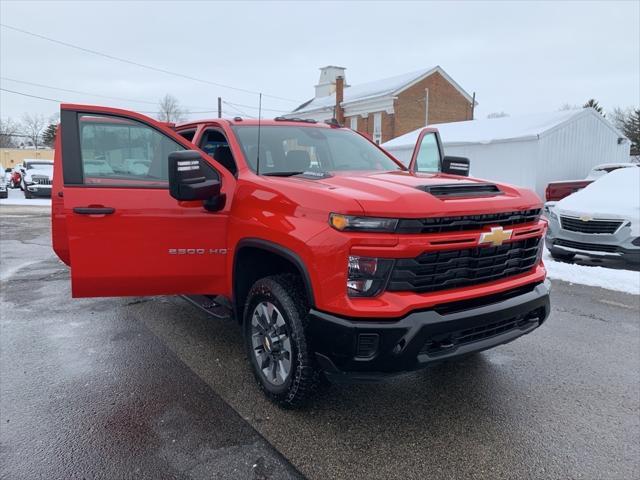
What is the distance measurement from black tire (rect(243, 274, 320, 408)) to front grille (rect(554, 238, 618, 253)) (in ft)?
19.6

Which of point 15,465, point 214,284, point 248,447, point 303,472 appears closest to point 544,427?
point 303,472

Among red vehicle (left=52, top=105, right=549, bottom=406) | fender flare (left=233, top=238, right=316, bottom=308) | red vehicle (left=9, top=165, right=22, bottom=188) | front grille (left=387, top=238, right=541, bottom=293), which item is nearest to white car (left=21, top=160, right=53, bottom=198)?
red vehicle (left=9, top=165, right=22, bottom=188)

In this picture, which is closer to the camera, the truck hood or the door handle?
the truck hood

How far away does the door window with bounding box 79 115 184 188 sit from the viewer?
3.52 metres

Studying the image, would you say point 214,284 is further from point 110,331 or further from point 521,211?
point 521,211

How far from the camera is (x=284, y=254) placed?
2.82 m

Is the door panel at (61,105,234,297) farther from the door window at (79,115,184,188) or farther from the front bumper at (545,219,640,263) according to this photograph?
the front bumper at (545,219,640,263)

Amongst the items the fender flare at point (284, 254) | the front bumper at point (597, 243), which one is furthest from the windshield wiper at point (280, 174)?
the front bumper at point (597, 243)

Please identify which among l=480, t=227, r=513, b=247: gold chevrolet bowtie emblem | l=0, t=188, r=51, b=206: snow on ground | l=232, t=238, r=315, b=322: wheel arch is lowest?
l=0, t=188, r=51, b=206: snow on ground

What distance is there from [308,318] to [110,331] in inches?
107

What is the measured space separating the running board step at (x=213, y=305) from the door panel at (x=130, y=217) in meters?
0.19

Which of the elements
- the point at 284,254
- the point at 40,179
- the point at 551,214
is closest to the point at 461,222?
the point at 284,254

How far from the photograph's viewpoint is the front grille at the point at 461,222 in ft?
8.14

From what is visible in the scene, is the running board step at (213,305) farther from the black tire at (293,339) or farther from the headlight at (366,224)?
the headlight at (366,224)
